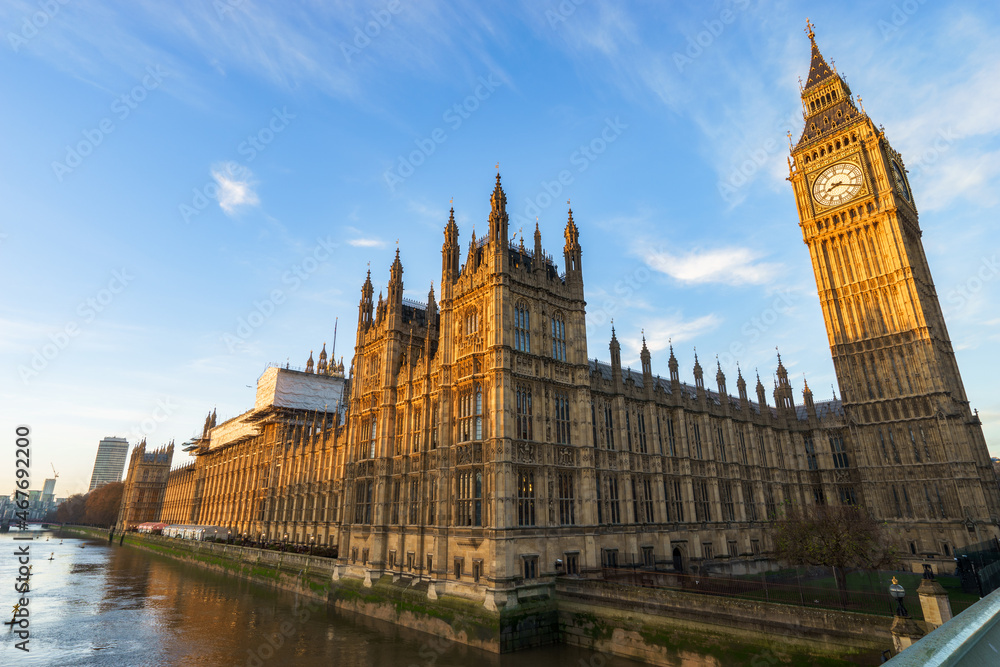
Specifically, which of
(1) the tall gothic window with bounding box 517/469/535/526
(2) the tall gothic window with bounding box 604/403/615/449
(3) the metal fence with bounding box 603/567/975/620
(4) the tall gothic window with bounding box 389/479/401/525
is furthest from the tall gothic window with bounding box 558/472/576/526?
(4) the tall gothic window with bounding box 389/479/401/525

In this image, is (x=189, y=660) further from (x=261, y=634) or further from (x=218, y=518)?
A: (x=218, y=518)

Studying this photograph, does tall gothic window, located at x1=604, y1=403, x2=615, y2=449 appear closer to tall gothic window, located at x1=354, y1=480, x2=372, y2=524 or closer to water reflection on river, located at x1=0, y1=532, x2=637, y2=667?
water reflection on river, located at x1=0, y1=532, x2=637, y2=667

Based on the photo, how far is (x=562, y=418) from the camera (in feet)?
131

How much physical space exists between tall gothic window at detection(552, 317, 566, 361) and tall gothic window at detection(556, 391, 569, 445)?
10.5 ft

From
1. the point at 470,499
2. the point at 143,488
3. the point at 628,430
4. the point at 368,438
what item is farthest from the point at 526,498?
the point at 143,488

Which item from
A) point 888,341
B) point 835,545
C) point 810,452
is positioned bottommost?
point 835,545

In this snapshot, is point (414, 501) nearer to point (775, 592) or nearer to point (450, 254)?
point (450, 254)

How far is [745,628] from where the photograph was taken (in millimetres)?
24562

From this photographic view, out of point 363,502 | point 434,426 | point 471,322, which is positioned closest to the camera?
point 471,322

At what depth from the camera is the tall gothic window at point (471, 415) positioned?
38.6 m

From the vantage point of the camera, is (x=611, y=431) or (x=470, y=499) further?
(x=611, y=431)

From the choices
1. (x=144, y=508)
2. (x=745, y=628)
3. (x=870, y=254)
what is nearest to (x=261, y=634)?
(x=745, y=628)

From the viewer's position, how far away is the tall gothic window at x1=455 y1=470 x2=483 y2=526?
121ft

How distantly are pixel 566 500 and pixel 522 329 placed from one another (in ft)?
43.2
